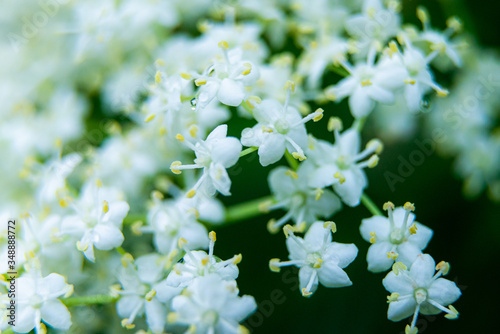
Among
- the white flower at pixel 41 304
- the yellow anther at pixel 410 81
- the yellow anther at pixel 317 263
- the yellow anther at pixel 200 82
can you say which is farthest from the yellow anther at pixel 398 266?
the white flower at pixel 41 304

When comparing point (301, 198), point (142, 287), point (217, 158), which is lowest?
point (142, 287)

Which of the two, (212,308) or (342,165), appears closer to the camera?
(212,308)

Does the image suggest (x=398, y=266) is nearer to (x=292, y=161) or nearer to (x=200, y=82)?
(x=292, y=161)

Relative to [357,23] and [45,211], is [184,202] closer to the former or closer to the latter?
[45,211]

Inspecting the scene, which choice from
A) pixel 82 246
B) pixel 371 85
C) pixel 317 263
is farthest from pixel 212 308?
pixel 371 85

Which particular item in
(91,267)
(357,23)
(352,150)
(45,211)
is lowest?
(91,267)

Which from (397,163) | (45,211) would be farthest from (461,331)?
(45,211)

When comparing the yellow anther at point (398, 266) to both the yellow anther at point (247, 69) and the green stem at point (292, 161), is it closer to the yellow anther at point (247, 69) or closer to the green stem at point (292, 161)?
the green stem at point (292, 161)

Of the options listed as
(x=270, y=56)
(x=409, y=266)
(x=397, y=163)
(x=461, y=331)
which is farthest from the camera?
(x=270, y=56)
